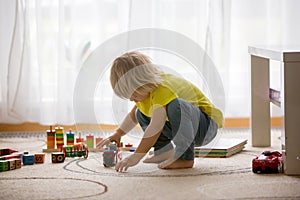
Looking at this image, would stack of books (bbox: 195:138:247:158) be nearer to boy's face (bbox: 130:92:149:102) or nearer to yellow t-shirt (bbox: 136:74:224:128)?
yellow t-shirt (bbox: 136:74:224:128)

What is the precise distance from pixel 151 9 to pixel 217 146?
0.74 m

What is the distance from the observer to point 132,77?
1569 mm

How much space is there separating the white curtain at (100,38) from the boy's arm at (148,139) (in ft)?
2.35

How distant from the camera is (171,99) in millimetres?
1589

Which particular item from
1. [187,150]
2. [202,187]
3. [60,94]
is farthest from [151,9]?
[202,187]

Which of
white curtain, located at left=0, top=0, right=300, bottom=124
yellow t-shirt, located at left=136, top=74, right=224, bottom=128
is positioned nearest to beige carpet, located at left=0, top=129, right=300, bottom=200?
yellow t-shirt, located at left=136, top=74, right=224, bottom=128

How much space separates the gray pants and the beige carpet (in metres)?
0.06

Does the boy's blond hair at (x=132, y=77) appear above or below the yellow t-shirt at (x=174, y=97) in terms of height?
above

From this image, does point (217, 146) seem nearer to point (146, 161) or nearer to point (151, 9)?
point (146, 161)

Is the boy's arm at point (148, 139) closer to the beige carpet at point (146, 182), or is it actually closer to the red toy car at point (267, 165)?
the beige carpet at point (146, 182)

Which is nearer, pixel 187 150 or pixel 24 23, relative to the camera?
pixel 187 150

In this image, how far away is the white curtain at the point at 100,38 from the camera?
7.59ft

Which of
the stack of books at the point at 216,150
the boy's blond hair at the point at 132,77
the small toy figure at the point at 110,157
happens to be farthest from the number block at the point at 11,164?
the stack of books at the point at 216,150

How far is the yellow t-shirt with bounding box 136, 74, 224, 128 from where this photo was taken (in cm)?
159
